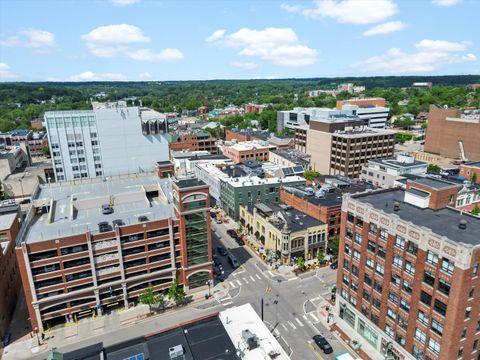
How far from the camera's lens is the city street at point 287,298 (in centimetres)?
6178

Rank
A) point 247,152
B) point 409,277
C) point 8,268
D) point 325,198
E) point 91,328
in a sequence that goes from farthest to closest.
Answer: point 247,152 → point 325,198 → point 8,268 → point 91,328 → point 409,277

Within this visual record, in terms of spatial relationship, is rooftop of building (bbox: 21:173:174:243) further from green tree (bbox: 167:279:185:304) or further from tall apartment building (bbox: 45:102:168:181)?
tall apartment building (bbox: 45:102:168:181)

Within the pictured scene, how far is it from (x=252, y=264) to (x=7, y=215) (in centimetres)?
6620

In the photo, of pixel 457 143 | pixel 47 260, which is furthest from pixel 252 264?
pixel 457 143

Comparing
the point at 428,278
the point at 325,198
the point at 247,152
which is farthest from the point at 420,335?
the point at 247,152

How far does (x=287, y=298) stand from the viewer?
75000mm

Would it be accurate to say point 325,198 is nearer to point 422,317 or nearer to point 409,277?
point 409,277

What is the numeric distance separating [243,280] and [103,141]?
7085 centimetres

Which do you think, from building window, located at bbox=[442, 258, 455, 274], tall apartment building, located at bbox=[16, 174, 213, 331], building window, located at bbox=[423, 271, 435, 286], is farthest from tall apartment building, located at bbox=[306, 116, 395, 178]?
building window, located at bbox=[442, 258, 455, 274]

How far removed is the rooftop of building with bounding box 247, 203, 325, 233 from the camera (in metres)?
89.4

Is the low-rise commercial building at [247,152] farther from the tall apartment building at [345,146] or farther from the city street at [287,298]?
the city street at [287,298]

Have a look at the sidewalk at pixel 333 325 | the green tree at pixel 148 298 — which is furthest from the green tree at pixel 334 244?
the green tree at pixel 148 298

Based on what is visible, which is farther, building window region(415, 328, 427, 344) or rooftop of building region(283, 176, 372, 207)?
rooftop of building region(283, 176, 372, 207)

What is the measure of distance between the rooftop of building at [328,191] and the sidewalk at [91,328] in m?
41.2
